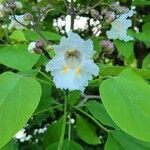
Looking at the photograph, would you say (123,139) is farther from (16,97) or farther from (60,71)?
(16,97)

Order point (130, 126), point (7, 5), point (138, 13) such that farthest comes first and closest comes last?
point (138, 13) < point (7, 5) < point (130, 126)

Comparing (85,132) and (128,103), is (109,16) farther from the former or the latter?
(85,132)

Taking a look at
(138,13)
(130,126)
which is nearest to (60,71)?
(130,126)

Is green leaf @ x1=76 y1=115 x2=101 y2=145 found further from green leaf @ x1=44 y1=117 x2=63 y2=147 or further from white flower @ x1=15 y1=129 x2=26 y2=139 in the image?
white flower @ x1=15 y1=129 x2=26 y2=139

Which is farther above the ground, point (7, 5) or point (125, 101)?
point (7, 5)

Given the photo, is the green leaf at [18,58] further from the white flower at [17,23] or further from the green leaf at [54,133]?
the green leaf at [54,133]

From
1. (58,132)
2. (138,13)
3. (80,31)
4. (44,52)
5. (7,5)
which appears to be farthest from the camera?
(138,13)

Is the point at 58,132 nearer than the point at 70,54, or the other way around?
the point at 70,54
